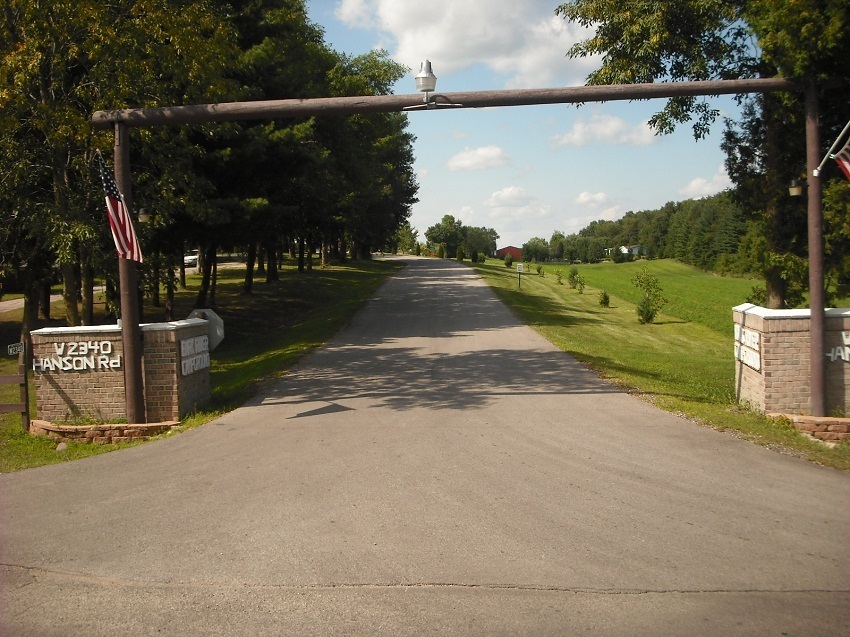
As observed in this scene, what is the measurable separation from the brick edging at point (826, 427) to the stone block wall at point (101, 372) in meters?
8.63

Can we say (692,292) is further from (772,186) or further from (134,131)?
(134,131)

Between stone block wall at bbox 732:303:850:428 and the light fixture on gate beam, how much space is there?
5.28 m

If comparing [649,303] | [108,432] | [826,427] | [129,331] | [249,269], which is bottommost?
[108,432]

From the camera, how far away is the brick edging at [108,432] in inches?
437

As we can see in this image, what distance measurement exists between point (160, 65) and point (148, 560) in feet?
40.1

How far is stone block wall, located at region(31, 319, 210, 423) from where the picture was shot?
11.4m

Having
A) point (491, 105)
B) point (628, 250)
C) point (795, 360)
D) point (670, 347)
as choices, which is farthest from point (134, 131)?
point (628, 250)

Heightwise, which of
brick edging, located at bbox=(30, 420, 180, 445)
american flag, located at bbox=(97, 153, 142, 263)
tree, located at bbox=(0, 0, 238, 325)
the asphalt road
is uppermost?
tree, located at bbox=(0, 0, 238, 325)

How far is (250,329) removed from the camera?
27656 millimetres

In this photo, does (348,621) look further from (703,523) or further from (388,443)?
(388,443)

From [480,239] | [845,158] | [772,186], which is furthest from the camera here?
[480,239]

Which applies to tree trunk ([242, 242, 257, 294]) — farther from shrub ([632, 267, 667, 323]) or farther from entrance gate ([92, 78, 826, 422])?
entrance gate ([92, 78, 826, 422])

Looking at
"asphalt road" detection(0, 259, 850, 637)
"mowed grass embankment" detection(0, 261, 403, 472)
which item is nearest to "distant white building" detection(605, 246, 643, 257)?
"mowed grass embankment" detection(0, 261, 403, 472)

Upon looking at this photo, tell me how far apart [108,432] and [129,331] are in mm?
1460
